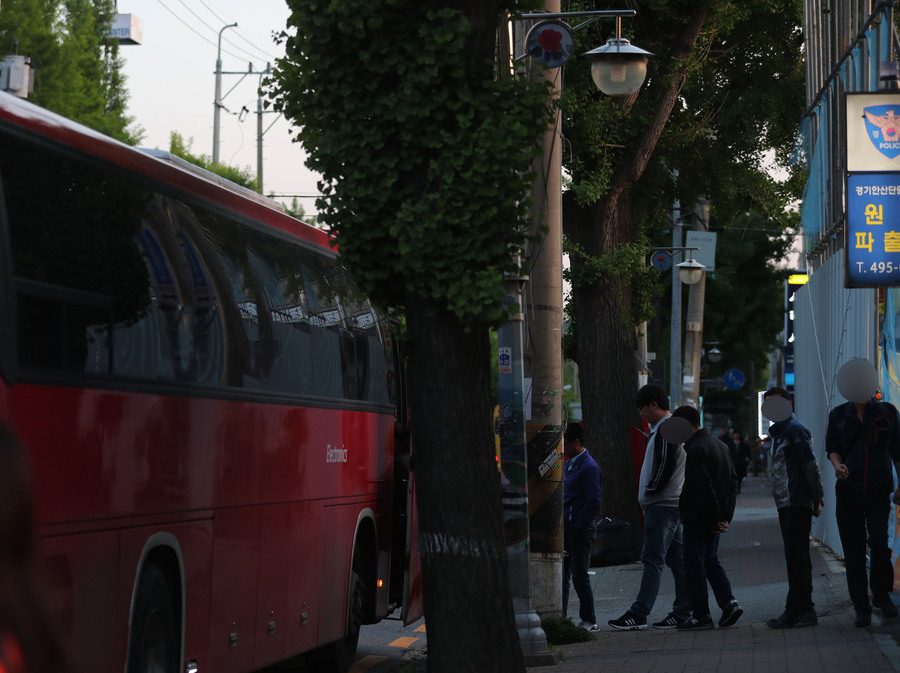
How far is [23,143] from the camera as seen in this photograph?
594cm

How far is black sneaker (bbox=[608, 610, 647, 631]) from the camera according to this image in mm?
12750

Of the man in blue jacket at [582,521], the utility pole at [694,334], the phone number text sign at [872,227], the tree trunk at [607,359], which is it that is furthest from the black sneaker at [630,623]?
the utility pole at [694,334]

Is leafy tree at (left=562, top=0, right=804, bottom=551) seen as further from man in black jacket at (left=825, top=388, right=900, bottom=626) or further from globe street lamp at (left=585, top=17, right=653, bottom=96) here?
man in black jacket at (left=825, top=388, right=900, bottom=626)

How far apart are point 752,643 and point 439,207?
5004 millimetres

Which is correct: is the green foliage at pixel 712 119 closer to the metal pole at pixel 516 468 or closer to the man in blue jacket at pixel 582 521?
the man in blue jacket at pixel 582 521

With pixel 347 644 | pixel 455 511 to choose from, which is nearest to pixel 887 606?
pixel 347 644

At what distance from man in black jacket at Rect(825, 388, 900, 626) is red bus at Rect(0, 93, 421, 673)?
142 inches

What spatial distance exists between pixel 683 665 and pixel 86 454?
5.32 meters

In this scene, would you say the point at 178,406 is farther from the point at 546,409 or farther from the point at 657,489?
the point at 657,489

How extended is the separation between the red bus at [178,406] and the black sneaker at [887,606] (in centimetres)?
405

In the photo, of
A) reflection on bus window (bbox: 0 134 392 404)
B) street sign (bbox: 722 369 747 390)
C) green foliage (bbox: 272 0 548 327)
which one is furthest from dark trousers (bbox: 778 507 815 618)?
street sign (bbox: 722 369 747 390)

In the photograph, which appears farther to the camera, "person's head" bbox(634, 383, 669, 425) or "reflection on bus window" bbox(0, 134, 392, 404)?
"person's head" bbox(634, 383, 669, 425)

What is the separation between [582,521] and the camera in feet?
42.2

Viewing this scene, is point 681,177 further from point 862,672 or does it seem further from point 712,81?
point 862,672
